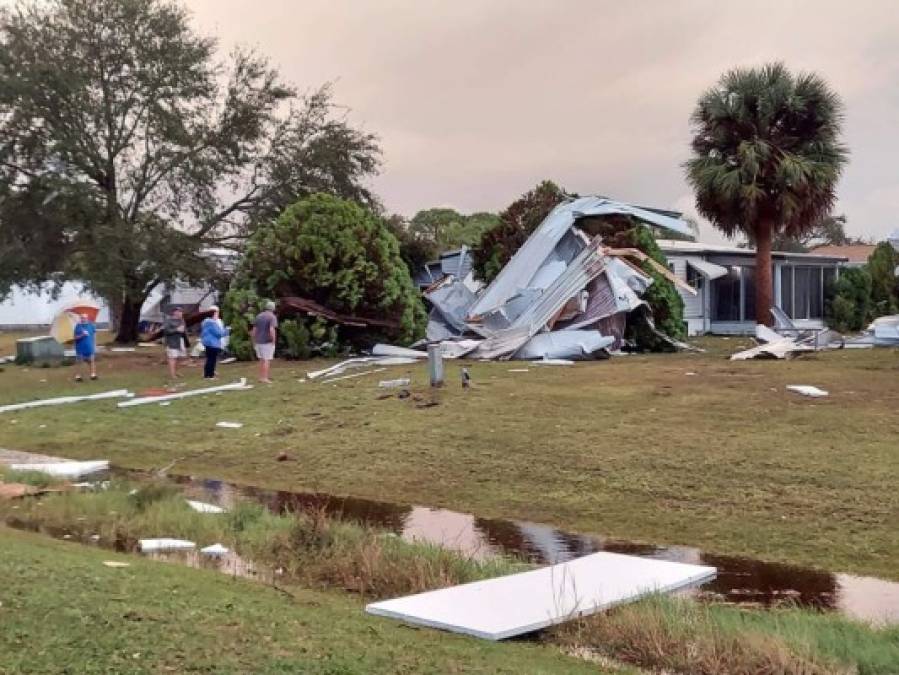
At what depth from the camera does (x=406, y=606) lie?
19.9 feet

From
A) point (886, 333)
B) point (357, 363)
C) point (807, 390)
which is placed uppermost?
point (886, 333)

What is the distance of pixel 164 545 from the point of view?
27.5 feet

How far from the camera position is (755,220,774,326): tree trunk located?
3042 centimetres

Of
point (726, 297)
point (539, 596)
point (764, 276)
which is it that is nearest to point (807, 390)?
point (539, 596)

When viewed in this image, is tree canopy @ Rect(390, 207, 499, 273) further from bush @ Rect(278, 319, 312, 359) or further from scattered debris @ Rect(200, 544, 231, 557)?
scattered debris @ Rect(200, 544, 231, 557)

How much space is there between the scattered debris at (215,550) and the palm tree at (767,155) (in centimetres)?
2345

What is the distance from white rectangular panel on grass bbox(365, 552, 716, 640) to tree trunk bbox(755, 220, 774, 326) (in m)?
24.3

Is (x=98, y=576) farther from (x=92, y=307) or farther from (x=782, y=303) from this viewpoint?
(x=782, y=303)

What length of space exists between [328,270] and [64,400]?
7472mm

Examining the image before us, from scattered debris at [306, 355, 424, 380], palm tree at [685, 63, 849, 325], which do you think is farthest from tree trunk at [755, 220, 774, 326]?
scattered debris at [306, 355, 424, 380]

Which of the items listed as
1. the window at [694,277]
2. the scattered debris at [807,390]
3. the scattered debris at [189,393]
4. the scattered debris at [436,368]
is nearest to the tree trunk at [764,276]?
the window at [694,277]

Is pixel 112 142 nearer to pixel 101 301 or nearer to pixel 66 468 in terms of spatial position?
pixel 101 301

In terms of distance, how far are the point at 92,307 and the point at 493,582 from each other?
1799cm

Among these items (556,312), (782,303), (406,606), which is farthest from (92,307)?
(782,303)
